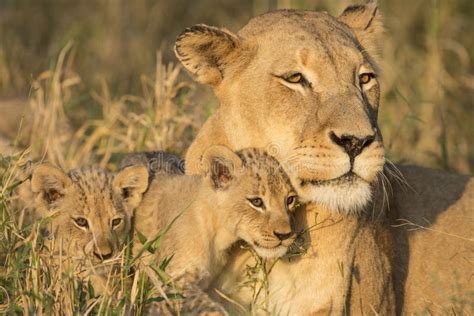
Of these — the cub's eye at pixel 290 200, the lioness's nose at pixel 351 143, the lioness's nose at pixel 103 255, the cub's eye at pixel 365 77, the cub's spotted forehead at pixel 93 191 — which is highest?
the cub's eye at pixel 365 77

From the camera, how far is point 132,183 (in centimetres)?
544

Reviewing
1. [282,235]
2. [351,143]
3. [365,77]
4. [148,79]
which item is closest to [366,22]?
[365,77]

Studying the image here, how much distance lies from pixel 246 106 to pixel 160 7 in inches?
289

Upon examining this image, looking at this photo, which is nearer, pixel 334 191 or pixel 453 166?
pixel 334 191

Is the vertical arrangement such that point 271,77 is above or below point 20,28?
above

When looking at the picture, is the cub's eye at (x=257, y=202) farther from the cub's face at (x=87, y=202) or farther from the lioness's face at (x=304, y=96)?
the cub's face at (x=87, y=202)

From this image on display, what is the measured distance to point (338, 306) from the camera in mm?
4816

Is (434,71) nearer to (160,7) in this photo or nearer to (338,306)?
(160,7)

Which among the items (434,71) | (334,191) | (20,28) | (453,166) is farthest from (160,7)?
(334,191)

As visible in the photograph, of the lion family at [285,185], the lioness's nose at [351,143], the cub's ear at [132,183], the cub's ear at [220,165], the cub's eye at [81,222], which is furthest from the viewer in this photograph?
the cub's ear at [132,183]

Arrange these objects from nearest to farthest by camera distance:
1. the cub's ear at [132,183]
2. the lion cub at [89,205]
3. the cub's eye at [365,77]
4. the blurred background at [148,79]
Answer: the cub's eye at [365,77] < the lion cub at [89,205] < the cub's ear at [132,183] < the blurred background at [148,79]

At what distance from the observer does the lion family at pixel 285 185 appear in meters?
4.61

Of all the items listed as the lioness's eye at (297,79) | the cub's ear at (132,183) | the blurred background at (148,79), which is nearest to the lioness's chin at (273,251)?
the lioness's eye at (297,79)

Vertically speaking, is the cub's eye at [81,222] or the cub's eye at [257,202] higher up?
the cub's eye at [257,202]
